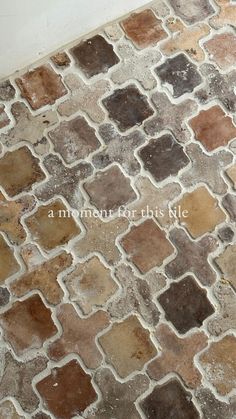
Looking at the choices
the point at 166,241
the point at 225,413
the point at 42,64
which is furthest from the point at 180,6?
the point at 225,413

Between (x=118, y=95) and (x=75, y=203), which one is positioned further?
(x=118, y=95)

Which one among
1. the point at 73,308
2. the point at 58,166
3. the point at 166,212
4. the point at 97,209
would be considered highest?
the point at 58,166

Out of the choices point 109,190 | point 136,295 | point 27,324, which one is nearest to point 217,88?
point 109,190

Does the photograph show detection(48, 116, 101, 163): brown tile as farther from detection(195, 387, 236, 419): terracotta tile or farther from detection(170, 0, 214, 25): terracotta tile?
detection(195, 387, 236, 419): terracotta tile

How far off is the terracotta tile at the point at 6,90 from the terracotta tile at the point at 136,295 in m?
0.68

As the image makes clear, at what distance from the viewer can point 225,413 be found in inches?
56.3

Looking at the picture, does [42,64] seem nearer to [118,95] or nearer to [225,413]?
[118,95]

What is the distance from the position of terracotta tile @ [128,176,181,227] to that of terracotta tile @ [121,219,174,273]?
0.10 feet

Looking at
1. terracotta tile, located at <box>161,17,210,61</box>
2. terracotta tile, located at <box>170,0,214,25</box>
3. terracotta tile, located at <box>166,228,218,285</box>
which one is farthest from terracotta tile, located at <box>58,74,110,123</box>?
terracotta tile, located at <box>166,228,218,285</box>

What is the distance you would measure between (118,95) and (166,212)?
43 centimetres

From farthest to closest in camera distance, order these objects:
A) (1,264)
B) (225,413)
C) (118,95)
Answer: (118,95) < (1,264) < (225,413)

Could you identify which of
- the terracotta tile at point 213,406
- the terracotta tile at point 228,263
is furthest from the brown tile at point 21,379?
the terracotta tile at point 228,263

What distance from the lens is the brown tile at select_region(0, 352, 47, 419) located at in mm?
1447

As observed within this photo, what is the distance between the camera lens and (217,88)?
173 cm
